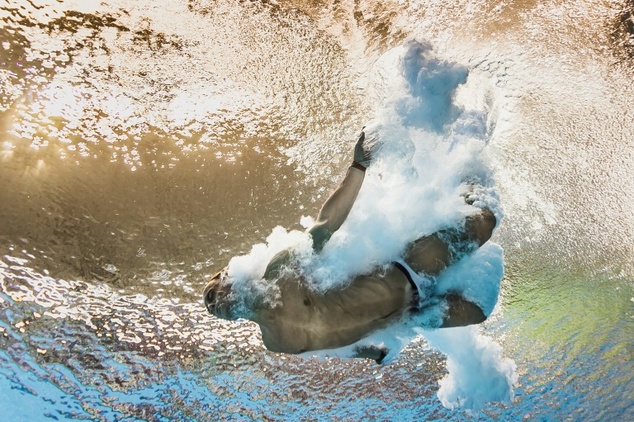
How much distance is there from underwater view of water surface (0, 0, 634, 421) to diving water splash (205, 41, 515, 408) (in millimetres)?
948

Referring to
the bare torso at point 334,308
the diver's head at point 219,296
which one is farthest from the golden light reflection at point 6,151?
the bare torso at point 334,308

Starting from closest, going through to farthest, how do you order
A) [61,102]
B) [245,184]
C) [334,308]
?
[334,308] < [61,102] < [245,184]

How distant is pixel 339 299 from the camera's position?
167 cm

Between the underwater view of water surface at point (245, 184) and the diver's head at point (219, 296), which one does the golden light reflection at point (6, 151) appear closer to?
the underwater view of water surface at point (245, 184)

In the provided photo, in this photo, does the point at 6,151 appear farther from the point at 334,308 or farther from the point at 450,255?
the point at 450,255

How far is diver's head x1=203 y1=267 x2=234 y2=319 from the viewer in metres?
1.67

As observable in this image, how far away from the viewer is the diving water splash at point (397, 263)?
1675 mm

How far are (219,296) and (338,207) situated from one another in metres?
0.50

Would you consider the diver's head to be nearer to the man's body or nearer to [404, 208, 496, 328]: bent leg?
the man's body

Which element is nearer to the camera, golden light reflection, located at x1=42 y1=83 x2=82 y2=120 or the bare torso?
the bare torso

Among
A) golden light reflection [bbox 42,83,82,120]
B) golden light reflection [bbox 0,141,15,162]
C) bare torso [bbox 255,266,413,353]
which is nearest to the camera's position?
bare torso [bbox 255,266,413,353]

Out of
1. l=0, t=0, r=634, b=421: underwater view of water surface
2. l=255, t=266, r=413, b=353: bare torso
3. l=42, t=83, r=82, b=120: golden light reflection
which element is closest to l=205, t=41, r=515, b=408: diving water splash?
l=255, t=266, r=413, b=353: bare torso

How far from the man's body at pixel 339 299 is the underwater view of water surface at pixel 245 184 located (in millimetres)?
1177

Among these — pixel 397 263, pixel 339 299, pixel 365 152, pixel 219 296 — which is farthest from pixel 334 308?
pixel 365 152
